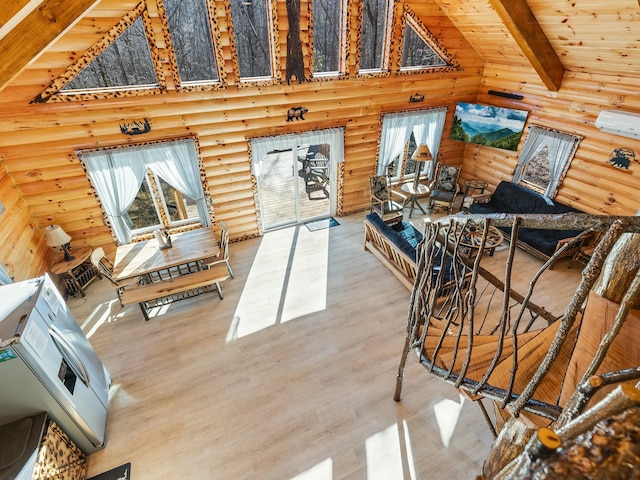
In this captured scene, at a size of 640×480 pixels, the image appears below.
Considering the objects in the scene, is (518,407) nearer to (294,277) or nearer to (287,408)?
(287,408)

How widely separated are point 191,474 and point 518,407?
288 cm

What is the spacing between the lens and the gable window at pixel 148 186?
15.4 feet

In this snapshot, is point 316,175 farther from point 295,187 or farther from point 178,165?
point 178,165

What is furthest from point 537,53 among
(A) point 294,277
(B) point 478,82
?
(A) point 294,277

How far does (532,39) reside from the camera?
15.6 ft

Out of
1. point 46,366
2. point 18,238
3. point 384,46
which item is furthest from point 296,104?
point 46,366

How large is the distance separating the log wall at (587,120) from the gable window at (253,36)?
4600 millimetres

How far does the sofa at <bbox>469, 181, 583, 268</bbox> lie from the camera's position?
17.6 feet

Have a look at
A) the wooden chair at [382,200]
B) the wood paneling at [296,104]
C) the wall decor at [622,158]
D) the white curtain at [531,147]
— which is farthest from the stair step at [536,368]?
the white curtain at [531,147]

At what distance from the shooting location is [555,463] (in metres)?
0.45

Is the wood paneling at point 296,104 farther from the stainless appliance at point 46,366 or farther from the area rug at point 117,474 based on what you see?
the area rug at point 117,474

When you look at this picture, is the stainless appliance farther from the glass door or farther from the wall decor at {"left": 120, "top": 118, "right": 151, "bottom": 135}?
the glass door

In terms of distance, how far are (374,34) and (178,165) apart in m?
3.91

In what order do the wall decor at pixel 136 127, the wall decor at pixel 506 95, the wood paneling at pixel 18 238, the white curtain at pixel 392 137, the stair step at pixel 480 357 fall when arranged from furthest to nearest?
the white curtain at pixel 392 137 → the wall decor at pixel 506 95 → the wall decor at pixel 136 127 → the wood paneling at pixel 18 238 → the stair step at pixel 480 357
